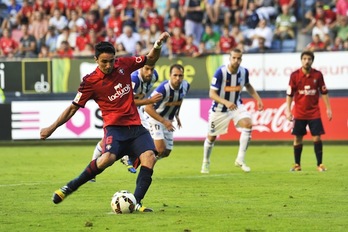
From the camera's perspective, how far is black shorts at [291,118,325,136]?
16.8 metres

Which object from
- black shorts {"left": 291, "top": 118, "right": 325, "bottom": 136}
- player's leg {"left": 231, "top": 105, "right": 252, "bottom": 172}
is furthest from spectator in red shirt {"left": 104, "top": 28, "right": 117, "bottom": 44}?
black shorts {"left": 291, "top": 118, "right": 325, "bottom": 136}

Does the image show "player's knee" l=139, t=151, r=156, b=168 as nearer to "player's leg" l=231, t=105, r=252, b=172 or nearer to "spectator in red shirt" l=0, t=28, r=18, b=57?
"player's leg" l=231, t=105, r=252, b=172

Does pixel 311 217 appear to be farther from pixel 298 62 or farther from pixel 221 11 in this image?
pixel 221 11

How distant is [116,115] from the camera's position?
11.0 meters

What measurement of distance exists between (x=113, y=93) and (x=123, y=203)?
1.36m

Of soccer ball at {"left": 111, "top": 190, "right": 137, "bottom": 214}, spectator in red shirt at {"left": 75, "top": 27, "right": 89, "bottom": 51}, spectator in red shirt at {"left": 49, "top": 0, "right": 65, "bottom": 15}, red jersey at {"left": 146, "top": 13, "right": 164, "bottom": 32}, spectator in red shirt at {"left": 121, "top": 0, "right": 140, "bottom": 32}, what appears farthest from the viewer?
spectator in red shirt at {"left": 49, "top": 0, "right": 65, "bottom": 15}

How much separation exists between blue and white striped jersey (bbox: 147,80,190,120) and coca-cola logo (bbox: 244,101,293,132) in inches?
311

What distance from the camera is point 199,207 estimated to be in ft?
37.1

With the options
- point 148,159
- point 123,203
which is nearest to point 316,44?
point 148,159

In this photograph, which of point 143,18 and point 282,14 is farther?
point 143,18

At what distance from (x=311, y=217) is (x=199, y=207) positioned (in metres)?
1.69

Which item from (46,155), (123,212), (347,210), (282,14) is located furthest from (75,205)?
(282,14)

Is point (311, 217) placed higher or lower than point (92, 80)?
lower

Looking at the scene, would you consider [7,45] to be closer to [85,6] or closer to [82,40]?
[82,40]
